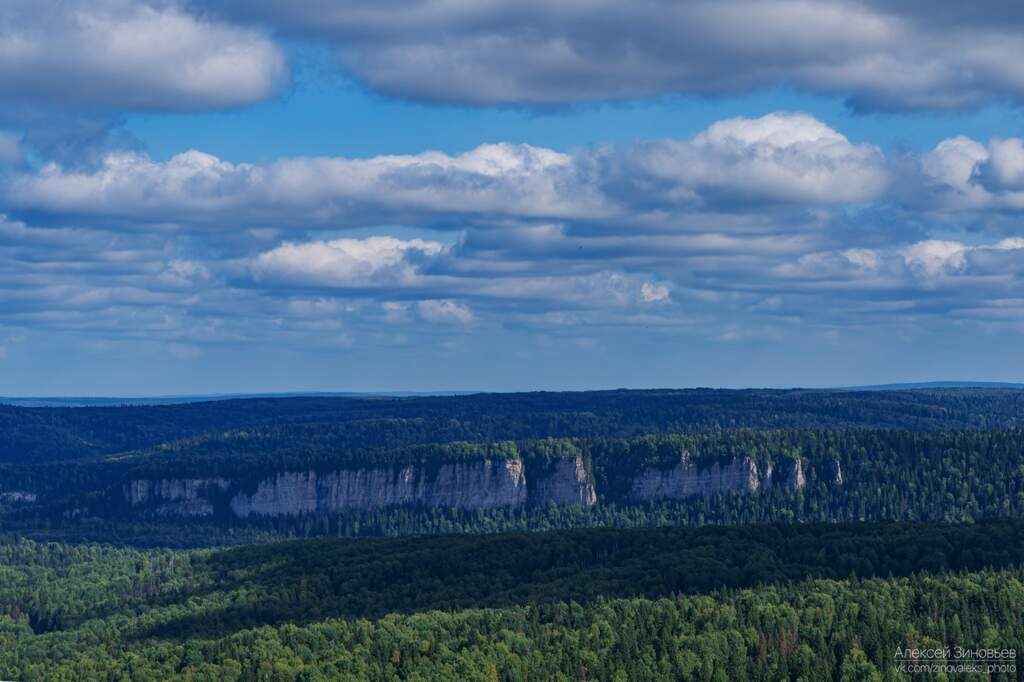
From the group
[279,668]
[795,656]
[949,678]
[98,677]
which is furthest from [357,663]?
[949,678]

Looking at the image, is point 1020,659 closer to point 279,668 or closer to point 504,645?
point 504,645

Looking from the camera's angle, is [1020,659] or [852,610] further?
[852,610]

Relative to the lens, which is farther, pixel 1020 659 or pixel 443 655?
pixel 443 655

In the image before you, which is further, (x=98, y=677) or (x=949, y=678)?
(x=98, y=677)

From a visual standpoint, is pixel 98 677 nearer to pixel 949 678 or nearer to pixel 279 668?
pixel 279 668

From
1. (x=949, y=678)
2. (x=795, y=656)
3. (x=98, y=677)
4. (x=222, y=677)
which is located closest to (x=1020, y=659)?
(x=949, y=678)

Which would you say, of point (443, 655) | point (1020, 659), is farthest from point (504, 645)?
point (1020, 659)

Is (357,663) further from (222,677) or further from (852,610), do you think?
(852,610)
